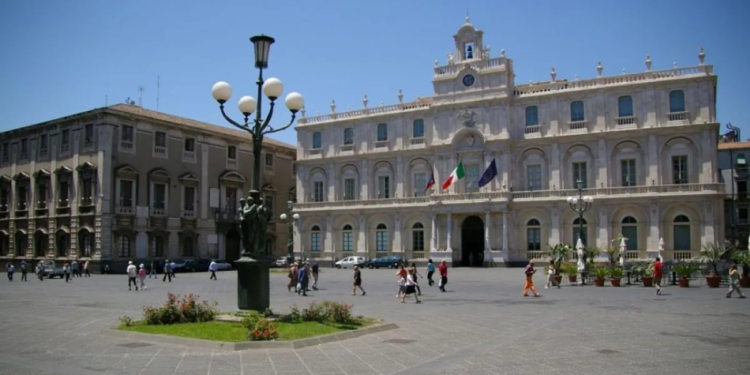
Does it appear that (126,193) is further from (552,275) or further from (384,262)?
(552,275)

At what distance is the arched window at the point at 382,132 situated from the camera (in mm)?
58062

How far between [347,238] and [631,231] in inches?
949

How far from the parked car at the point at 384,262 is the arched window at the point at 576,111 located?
17740 mm

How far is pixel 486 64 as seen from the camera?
5288cm

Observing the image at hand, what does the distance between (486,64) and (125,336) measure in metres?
43.4

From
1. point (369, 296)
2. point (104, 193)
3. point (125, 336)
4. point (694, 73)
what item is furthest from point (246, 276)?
point (694, 73)

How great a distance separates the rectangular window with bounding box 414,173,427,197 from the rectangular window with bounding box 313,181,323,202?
31.8 ft

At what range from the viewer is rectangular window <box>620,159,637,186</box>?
159ft

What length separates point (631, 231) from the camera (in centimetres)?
4803

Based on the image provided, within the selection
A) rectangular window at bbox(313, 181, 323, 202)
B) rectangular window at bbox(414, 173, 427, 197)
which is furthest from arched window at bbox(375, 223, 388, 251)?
rectangular window at bbox(313, 181, 323, 202)

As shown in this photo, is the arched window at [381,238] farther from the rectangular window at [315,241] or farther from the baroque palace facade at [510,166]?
the rectangular window at [315,241]

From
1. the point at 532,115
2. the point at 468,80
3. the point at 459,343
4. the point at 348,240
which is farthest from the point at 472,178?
the point at 459,343

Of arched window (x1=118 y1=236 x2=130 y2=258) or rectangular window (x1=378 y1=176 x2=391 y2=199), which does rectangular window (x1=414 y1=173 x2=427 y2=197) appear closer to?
rectangular window (x1=378 y1=176 x2=391 y2=199)

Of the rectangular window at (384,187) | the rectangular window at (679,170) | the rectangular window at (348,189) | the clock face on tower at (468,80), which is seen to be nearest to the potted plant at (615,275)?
the rectangular window at (679,170)
